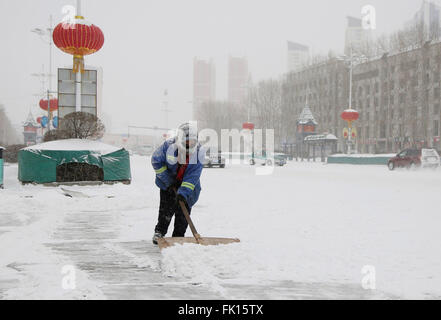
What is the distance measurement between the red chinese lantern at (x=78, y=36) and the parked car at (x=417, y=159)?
2072 cm

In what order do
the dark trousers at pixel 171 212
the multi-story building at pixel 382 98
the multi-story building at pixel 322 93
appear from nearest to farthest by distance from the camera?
the dark trousers at pixel 171 212 → the multi-story building at pixel 382 98 → the multi-story building at pixel 322 93

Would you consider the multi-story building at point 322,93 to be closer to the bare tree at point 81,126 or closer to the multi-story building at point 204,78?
the multi-story building at point 204,78

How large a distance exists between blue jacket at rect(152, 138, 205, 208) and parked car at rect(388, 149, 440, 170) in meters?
24.9

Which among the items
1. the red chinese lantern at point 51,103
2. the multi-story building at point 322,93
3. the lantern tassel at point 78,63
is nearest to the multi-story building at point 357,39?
the multi-story building at point 322,93

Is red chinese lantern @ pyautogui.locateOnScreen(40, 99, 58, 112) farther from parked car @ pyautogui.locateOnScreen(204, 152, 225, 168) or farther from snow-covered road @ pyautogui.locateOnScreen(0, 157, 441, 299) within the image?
snow-covered road @ pyautogui.locateOnScreen(0, 157, 441, 299)

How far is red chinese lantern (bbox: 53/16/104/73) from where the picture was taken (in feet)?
47.8

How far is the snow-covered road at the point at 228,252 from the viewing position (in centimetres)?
404

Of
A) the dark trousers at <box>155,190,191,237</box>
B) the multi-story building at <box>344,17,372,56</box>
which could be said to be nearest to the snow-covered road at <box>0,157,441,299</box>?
the dark trousers at <box>155,190,191,237</box>

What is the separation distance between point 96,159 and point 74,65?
15.0ft

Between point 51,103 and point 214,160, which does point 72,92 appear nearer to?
point 214,160

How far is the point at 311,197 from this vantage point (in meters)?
12.1

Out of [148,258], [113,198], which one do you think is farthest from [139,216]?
[148,258]
